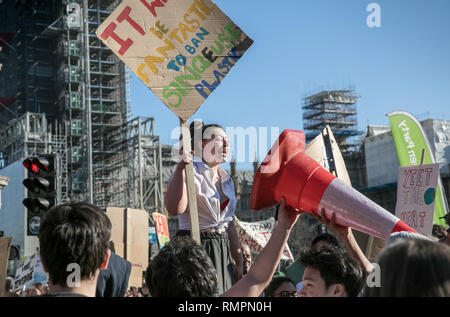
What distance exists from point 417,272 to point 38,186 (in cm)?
905

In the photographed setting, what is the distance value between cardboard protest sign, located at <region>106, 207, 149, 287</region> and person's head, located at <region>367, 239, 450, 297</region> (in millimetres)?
8655

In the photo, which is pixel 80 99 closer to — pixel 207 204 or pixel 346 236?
pixel 207 204

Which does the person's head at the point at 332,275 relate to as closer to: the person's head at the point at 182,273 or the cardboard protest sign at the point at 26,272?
the person's head at the point at 182,273

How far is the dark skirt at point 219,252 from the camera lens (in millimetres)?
3406

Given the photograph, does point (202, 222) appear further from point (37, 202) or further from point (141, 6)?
point (37, 202)

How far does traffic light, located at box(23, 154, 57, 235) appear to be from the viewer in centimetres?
984

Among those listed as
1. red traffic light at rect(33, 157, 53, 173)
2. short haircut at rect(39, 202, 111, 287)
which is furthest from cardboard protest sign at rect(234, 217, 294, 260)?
short haircut at rect(39, 202, 111, 287)

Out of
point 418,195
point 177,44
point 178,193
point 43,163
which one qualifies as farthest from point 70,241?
point 43,163

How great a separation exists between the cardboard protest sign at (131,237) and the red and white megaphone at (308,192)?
24.5 ft

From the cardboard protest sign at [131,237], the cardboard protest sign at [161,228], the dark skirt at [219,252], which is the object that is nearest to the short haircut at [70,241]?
the dark skirt at [219,252]

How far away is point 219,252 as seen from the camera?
345cm

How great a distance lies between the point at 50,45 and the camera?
46.8 meters
